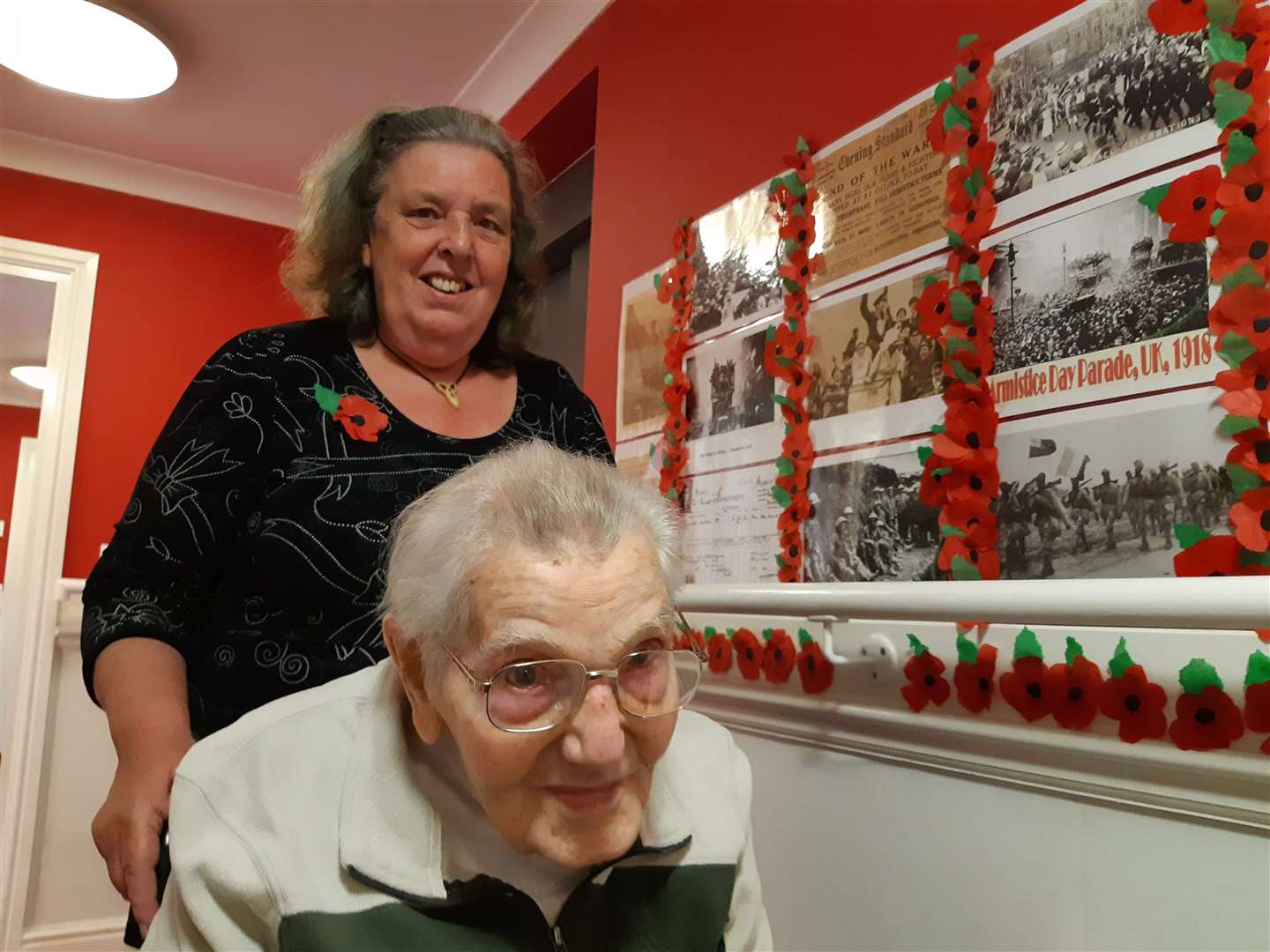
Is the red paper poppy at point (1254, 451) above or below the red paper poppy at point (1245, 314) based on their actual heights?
below

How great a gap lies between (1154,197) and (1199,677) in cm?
51

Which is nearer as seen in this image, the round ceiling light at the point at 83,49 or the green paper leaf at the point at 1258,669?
the green paper leaf at the point at 1258,669

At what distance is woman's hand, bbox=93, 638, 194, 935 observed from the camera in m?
0.84

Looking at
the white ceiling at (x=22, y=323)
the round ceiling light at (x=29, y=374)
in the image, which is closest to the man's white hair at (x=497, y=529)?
the white ceiling at (x=22, y=323)

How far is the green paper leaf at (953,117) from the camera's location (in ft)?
3.81

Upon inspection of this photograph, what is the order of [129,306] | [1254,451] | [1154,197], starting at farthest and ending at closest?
[129,306]
[1154,197]
[1254,451]

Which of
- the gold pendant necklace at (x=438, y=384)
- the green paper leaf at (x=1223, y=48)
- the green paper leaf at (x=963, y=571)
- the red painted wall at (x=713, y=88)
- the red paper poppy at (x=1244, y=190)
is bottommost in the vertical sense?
the green paper leaf at (x=963, y=571)

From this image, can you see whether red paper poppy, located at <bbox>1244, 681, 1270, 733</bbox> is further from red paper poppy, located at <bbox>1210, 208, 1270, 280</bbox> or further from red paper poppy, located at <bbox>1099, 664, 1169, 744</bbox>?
red paper poppy, located at <bbox>1210, 208, 1270, 280</bbox>

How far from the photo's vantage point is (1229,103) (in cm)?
87

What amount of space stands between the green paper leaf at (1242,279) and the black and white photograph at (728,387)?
74cm

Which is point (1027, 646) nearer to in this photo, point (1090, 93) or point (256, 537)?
point (1090, 93)

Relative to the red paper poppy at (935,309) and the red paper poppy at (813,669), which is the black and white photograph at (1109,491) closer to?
the red paper poppy at (935,309)

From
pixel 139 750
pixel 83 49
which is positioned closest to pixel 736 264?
pixel 139 750

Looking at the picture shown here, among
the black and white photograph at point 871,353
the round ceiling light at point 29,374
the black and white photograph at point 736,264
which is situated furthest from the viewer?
the round ceiling light at point 29,374
